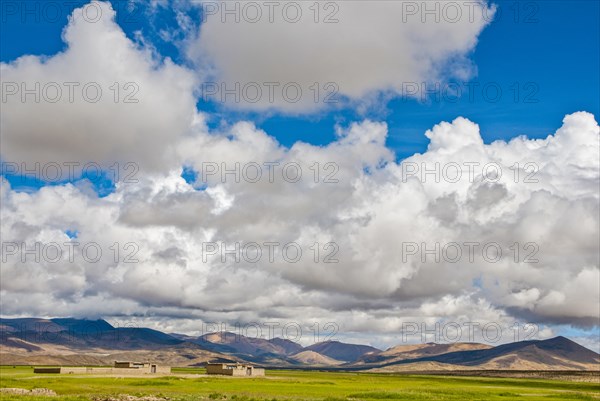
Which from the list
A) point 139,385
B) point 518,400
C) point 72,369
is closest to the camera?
point 518,400

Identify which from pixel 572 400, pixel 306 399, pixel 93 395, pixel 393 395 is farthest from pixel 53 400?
pixel 572 400

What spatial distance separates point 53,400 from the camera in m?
79.4

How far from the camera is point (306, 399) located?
102812mm

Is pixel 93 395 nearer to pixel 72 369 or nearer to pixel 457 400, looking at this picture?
pixel 457 400

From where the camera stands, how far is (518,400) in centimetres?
12300

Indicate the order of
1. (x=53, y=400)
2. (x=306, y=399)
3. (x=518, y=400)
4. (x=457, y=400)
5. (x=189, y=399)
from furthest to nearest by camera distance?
(x=518, y=400) < (x=457, y=400) < (x=306, y=399) < (x=189, y=399) < (x=53, y=400)

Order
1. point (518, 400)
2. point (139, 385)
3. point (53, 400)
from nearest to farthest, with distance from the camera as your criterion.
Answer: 1. point (53, 400)
2. point (518, 400)
3. point (139, 385)

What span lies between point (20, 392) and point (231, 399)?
33.7 meters

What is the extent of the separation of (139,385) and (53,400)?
57993 millimetres

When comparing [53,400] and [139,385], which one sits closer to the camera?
[53,400]

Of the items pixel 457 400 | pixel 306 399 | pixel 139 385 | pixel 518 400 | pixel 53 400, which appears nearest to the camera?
pixel 53 400

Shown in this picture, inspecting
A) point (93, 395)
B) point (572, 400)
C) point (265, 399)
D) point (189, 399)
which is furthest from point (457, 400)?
point (93, 395)

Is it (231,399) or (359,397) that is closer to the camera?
(231,399)

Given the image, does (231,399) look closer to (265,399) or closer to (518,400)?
(265,399)
